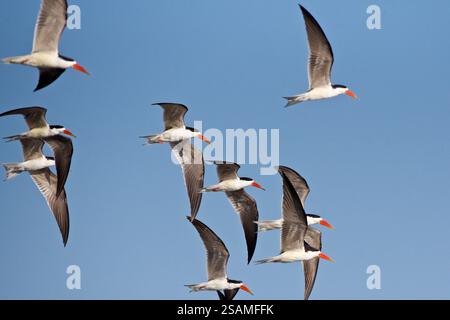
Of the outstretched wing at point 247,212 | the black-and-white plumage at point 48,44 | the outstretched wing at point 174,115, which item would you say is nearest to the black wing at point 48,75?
the black-and-white plumage at point 48,44

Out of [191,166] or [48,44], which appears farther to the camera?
[191,166]

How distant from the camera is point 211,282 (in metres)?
26.0

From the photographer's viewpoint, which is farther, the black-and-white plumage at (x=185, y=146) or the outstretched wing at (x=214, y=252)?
the black-and-white plumage at (x=185, y=146)

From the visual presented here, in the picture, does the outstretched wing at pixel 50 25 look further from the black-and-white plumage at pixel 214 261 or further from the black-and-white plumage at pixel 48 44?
the black-and-white plumage at pixel 214 261

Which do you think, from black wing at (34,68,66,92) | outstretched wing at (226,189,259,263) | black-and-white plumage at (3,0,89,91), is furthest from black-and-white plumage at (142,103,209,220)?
black-and-white plumage at (3,0,89,91)

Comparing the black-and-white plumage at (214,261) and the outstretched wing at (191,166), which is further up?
the outstretched wing at (191,166)

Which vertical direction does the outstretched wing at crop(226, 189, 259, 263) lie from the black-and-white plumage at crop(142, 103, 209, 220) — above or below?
below

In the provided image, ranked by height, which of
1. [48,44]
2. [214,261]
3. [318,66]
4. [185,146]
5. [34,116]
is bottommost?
[214,261]

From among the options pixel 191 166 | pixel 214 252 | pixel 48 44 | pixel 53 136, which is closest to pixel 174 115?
pixel 191 166

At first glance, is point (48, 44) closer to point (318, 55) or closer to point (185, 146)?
point (185, 146)

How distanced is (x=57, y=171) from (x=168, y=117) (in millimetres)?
2620

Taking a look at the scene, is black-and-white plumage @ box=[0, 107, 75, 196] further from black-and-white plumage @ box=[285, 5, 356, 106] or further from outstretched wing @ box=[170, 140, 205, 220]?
black-and-white plumage @ box=[285, 5, 356, 106]

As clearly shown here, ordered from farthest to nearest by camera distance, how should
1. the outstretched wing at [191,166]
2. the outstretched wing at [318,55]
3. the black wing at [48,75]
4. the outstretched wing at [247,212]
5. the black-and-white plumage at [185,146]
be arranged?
the outstretched wing at [247,212] → the outstretched wing at [191,166] → the black-and-white plumage at [185,146] → the outstretched wing at [318,55] → the black wing at [48,75]
